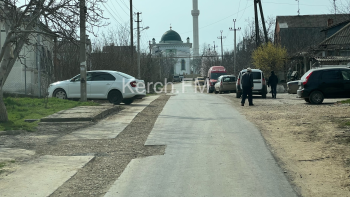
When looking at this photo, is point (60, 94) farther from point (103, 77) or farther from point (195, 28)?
point (195, 28)

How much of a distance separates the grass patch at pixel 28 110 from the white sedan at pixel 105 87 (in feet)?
6.70

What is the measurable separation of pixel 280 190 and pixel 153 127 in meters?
6.78

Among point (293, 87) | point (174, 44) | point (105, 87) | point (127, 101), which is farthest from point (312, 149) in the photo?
point (174, 44)

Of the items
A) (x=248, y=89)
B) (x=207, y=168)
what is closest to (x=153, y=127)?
(x=207, y=168)

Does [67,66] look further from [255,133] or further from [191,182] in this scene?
[191,182]

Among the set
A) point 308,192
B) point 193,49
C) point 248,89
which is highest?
point 193,49

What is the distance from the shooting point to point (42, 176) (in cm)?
677

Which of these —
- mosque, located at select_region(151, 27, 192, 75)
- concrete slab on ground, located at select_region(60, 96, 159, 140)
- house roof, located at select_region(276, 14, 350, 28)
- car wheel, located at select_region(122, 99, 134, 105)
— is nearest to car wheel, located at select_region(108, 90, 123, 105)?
car wheel, located at select_region(122, 99, 134, 105)

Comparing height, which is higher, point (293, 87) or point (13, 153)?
point (293, 87)

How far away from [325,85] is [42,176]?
14.9 meters

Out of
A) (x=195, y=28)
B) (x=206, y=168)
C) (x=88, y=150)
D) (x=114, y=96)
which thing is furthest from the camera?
(x=195, y=28)

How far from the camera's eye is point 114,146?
9.45 m

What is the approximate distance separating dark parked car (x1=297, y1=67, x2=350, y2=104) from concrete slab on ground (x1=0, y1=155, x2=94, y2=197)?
13109mm

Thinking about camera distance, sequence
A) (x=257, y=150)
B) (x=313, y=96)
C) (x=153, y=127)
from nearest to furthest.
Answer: (x=257, y=150) < (x=153, y=127) < (x=313, y=96)
